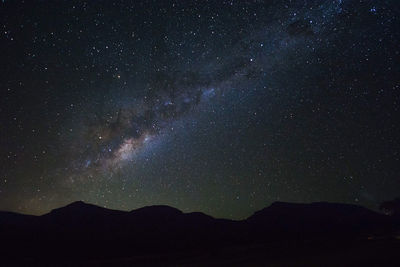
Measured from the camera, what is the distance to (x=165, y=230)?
66562mm

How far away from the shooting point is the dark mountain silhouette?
1615 inches

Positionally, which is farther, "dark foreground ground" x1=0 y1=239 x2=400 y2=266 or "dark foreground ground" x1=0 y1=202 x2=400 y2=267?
"dark foreground ground" x1=0 y1=202 x2=400 y2=267

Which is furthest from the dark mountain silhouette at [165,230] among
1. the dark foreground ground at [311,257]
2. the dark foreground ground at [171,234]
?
the dark foreground ground at [311,257]

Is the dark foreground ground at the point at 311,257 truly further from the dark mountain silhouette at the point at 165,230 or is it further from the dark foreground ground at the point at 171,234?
the dark mountain silhouette at the point at 165,230

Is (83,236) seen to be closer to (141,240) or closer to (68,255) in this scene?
(141,240)

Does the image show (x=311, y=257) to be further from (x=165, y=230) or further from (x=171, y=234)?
(x=165, y=230)

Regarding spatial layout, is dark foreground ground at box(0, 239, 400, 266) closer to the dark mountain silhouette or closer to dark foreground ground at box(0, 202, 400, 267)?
dark foreground ground at box(0, 202, 400, 267)

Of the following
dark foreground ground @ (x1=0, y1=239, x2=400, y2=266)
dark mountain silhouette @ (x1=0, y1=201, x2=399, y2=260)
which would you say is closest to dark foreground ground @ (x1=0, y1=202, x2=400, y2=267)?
dark mountain silhouette @ (x1=0, y1=201, x2=399, y2=260)

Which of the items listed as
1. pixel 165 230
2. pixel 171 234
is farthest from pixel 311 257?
pixel 165 230

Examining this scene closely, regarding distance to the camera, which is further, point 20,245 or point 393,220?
point 393,220

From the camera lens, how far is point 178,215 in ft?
284

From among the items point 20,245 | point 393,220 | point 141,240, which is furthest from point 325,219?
point 20,245

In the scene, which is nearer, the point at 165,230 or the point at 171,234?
the point at 171,234

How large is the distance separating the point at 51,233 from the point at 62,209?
109 ft
